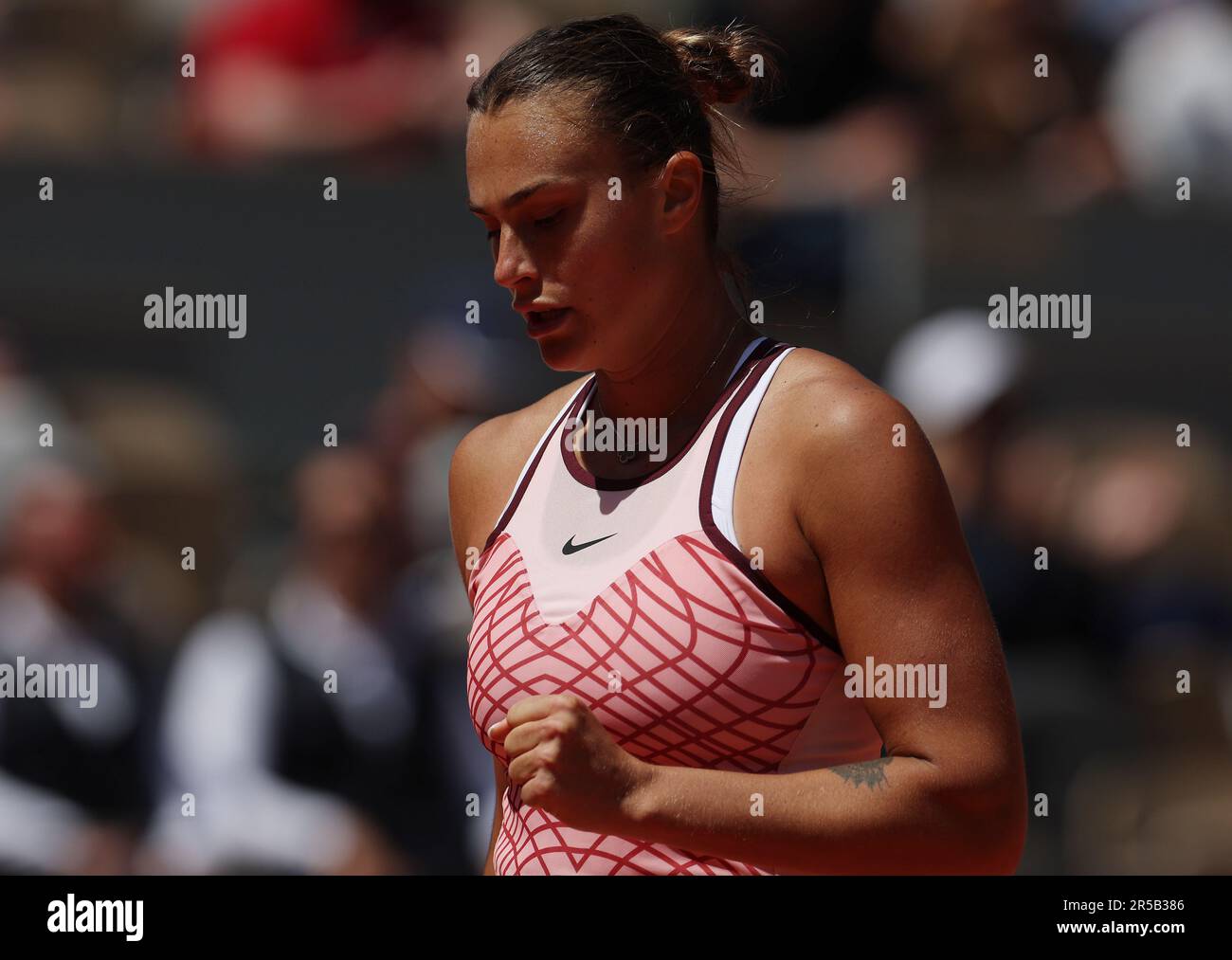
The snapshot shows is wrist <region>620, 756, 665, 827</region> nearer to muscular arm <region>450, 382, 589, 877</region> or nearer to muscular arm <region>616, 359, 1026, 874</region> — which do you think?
muscular arm <region>616, 359, 1026, 874</region>

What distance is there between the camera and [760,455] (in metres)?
1.81

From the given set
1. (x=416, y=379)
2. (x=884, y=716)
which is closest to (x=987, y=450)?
(x=416, y=379)

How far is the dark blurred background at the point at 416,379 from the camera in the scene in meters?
3.94

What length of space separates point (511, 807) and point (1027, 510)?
264 cm

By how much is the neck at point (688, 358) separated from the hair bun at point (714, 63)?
0.78 ft

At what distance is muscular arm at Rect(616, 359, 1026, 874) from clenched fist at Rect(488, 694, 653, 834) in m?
0.02

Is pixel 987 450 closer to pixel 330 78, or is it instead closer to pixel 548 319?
pixel 330 78

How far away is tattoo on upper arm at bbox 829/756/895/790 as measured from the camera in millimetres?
1743

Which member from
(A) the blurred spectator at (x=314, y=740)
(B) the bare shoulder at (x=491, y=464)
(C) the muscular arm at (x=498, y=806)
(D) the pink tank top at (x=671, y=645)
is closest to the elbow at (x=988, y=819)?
(D) the pink tank top at (x=671, y=645)

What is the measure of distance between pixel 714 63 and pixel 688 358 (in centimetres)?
37

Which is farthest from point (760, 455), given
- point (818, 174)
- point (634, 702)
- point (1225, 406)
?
point (1225, 406)

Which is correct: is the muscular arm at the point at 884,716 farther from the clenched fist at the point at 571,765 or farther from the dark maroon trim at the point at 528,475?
the dark maroon trim at the point at 528,475

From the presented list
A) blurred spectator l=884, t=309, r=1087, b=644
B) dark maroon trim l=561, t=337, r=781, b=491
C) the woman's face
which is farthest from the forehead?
blurred spectator l=884, t=309, r=1087, b=644

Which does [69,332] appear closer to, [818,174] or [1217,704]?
[818,174]
